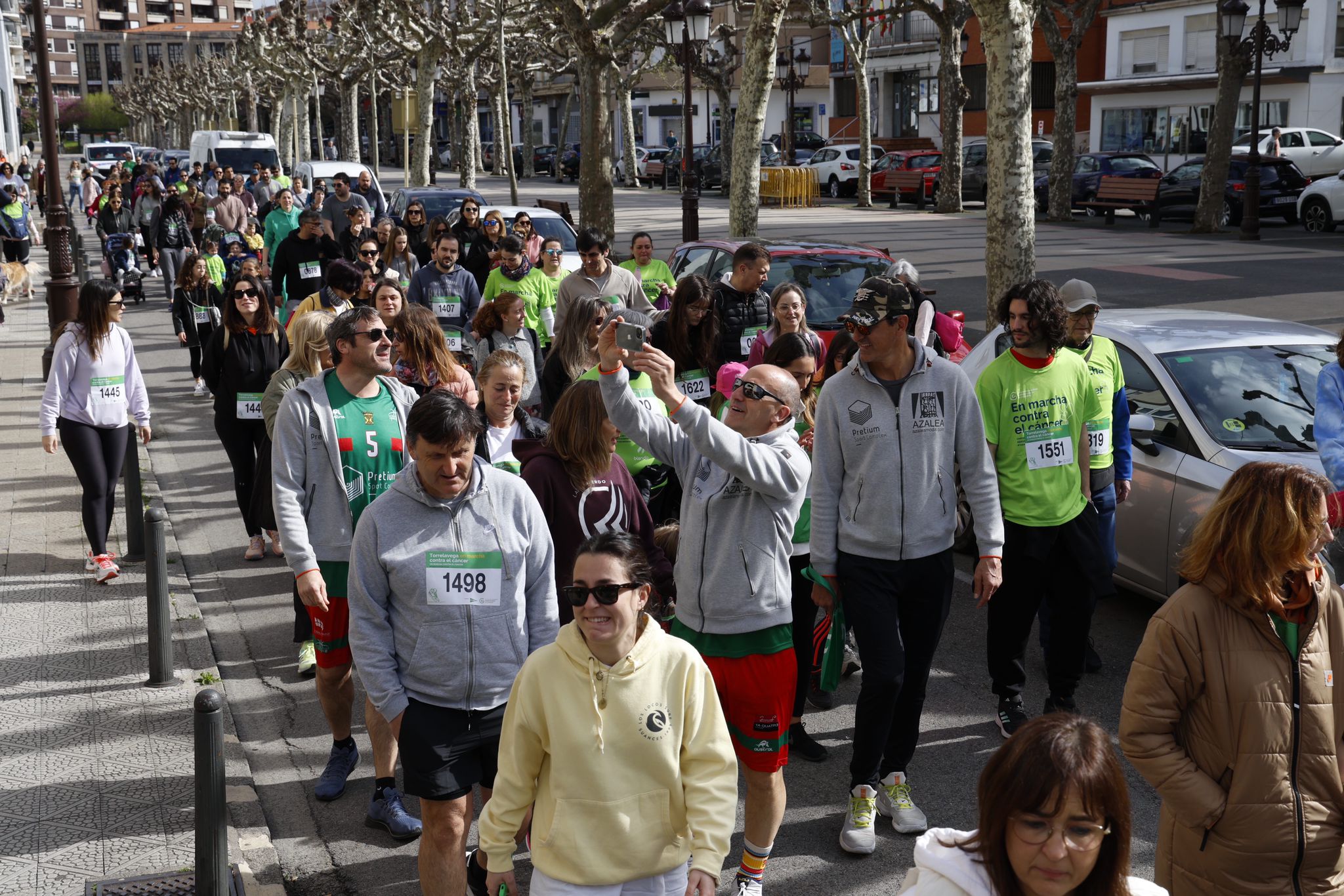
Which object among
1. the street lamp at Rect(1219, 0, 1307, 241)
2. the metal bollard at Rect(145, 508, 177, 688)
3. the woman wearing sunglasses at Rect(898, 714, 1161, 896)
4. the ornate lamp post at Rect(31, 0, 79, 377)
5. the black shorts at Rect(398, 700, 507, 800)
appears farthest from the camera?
the street lamp at Rect(1219, 0, 1307, 241)

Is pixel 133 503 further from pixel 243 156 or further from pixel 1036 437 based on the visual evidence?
pixel 243 156

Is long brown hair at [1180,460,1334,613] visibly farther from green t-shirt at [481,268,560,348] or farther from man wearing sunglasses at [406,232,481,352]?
man wearing sunglasses at [406,232,481,352]

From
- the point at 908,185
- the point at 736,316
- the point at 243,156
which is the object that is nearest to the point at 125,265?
the point at 243,156

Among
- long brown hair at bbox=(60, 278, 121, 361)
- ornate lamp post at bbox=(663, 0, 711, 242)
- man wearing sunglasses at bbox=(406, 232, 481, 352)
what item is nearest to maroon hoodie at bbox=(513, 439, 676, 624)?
long brown hair at bbox=(60, 278, 121, 361)

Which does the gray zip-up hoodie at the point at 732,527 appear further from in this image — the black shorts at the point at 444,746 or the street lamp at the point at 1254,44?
the street lamp at the point at 1254,44

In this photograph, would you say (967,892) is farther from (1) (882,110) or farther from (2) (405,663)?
(1) (882,110)

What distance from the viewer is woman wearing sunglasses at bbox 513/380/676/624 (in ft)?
15.3

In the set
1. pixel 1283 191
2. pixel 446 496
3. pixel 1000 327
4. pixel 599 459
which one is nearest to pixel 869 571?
pixel 599 459

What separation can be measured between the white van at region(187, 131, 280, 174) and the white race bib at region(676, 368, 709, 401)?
3112 cm

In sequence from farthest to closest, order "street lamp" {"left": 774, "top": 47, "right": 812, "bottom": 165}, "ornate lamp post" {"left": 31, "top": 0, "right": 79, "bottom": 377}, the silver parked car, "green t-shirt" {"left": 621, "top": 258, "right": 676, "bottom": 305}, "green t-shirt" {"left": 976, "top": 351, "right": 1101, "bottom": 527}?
"street lamp" {"left": 774, "top": 47, "right": 812, "bottom": 165} → "ornate lamp post" {"left": 31, "top": 0, "right": 79, "bottom": 377} → "green t-shirt" {"left": 621, "top": 258, "right": 676, "bottom": 305} → the silver parked car → "green t-shirt" {"left": 976, "top": 351, "right": 1101, "bottom": 527}

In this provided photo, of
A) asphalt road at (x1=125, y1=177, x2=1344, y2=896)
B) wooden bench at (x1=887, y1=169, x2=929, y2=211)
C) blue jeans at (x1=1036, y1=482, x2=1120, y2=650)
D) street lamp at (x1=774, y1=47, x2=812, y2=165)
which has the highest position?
street lamp at (x1=774, y1=47, x2=812, y2=165)

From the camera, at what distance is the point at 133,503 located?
833 cm

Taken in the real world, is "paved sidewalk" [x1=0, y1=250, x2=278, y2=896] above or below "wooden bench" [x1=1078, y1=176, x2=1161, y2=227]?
below

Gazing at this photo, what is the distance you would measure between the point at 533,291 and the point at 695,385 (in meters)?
2.93
